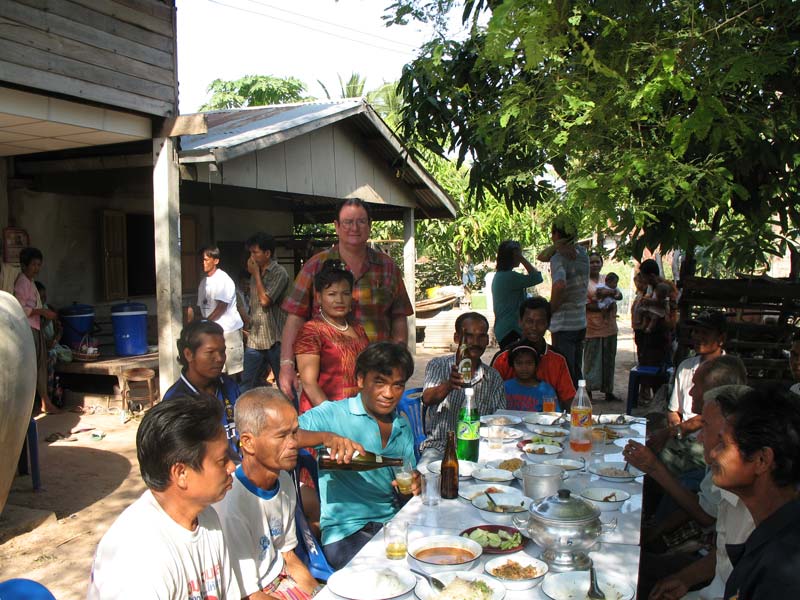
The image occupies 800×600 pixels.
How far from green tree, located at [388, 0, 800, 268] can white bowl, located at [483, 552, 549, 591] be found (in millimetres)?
1318

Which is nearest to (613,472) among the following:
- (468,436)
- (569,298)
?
(468,436)

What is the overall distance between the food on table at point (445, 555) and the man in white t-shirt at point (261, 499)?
1.88 feet

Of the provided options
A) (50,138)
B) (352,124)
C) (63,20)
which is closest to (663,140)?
(63,20)

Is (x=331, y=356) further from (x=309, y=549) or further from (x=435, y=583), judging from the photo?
(x=435, y=583)

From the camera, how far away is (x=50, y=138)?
6.86 m

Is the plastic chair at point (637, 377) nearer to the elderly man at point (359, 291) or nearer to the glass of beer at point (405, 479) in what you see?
the elderly man at point (359, 291)

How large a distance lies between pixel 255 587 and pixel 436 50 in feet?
8.69

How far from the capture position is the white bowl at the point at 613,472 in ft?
10.5

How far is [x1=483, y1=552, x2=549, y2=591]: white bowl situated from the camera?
84.5 inches

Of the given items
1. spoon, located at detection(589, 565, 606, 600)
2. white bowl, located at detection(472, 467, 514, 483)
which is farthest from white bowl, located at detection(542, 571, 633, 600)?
white bowl, located at detection(472, 467, 514, 483)

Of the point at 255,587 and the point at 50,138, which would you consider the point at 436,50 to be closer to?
the point at 255,587

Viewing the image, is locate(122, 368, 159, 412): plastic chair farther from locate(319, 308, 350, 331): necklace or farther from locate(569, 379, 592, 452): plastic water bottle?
locate(569, 379, 592, 452): plastic water bottle

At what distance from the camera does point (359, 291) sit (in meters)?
4.39

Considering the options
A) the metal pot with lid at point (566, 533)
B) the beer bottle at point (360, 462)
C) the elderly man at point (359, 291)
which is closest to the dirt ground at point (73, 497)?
the elderly man at point (359, 291)
